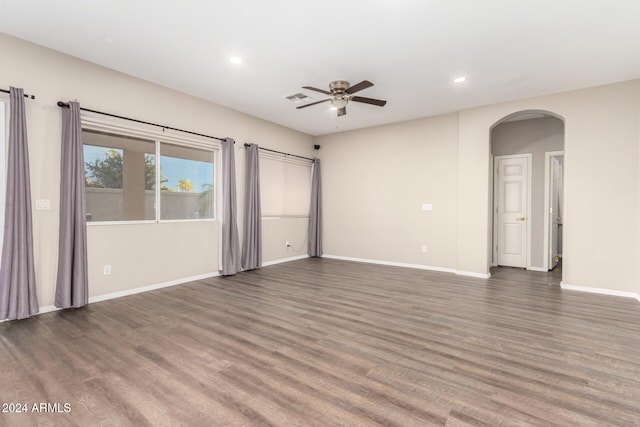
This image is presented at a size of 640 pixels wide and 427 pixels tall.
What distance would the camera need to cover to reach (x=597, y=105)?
14.5 ft

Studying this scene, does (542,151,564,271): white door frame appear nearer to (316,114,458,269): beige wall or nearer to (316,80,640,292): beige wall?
(316,80,640,292): beige wall

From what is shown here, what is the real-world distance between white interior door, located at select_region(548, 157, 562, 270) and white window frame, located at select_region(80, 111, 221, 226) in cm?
632

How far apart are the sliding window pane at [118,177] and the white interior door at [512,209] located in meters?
6.54

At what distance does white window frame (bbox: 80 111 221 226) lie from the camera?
3.93m

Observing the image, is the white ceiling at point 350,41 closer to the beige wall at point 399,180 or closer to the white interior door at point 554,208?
the beige wall at point 399,180

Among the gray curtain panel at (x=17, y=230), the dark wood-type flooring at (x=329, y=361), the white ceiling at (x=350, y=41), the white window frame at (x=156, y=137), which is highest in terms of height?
the white ceiling at (x=350, y=41)

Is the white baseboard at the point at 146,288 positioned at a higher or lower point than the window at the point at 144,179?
lower

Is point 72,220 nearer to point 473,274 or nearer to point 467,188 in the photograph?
point 467,188

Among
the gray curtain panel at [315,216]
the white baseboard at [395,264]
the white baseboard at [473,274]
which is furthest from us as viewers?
the gray curtain panel at [315,216]

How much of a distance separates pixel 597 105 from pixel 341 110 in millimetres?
3673

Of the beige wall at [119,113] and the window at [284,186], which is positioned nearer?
the beige wall at [119,113]

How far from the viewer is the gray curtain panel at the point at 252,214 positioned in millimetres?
5831

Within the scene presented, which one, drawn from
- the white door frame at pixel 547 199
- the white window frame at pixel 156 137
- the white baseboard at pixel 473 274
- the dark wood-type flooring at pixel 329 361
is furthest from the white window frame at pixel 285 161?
the white door frame at pixel 547 199

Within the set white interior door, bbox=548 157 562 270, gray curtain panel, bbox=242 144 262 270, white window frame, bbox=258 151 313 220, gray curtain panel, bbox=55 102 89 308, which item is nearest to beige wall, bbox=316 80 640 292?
white window frame, bbox=258 151 313 220
